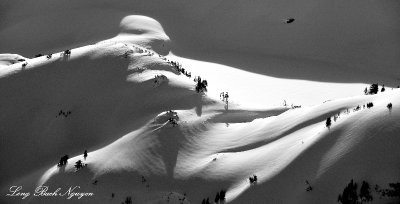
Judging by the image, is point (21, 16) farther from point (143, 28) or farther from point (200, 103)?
point (200, 103)

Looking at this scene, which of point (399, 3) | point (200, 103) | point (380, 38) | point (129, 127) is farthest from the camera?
point (399, 3)

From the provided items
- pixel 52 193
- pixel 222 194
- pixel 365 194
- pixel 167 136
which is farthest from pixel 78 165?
pixel 365 194

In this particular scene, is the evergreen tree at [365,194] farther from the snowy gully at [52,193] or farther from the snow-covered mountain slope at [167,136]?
the snowy gully at [52,193]

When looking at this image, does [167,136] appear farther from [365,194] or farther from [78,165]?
[365,194]

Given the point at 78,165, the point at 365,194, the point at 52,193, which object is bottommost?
the point at 52,193

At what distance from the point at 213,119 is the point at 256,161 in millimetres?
6353

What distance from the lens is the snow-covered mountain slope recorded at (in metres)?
25.1

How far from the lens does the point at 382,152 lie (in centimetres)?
2425

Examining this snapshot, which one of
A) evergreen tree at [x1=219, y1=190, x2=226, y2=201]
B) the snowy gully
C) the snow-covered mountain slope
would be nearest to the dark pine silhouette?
the snow-covered mountain slope

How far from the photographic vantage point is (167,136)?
102ft

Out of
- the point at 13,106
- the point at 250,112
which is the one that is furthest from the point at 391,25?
the point at 13,106

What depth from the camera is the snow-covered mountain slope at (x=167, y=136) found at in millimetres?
25094

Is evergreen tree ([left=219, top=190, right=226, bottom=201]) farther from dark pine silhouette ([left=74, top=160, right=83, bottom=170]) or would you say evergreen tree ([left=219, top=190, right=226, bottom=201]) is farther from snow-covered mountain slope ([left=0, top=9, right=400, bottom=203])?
dark pine silhouette ([left=74, top=160, right=83, bottom=170])

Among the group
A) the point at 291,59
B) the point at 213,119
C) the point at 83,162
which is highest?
the point at 291,59
